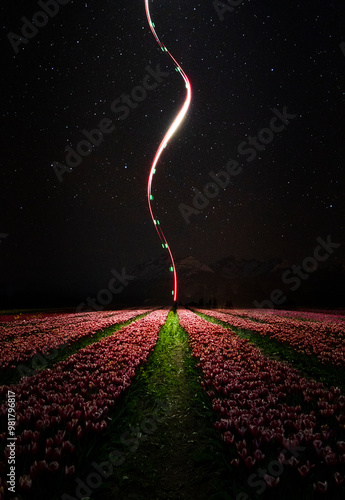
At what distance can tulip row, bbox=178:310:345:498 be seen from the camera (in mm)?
2885

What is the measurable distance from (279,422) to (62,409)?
11.4 feet

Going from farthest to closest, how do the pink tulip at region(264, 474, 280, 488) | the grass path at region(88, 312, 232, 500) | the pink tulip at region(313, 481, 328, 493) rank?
the grass path at region(88, 312, 232, 500)
the pink tulip at region(264, 474, 280, 488)
the pink tulip at region(313, 481, 328, 493)

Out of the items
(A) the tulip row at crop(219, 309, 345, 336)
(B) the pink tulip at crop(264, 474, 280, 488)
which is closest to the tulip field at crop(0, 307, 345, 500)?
(B) the pink tulip at crop(264, 474, 280, 488)

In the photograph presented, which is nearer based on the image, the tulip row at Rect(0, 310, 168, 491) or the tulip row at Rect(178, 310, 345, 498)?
the tulip row at Rect(178, 310, 345, 498)

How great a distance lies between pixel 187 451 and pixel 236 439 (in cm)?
80

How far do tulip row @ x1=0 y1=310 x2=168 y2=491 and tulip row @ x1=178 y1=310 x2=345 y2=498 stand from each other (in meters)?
2.02

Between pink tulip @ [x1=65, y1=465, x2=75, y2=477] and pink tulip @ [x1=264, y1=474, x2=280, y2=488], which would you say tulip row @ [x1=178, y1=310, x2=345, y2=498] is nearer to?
pink tulip @ [x1=264, y1=474, x2=280, y2=488]

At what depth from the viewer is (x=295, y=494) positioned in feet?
8.35

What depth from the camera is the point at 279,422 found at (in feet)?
12.0

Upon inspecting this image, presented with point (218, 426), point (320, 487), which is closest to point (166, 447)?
point (218, 426)

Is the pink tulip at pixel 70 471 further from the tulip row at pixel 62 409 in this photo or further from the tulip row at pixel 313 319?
the tulip row at pixel 313 319

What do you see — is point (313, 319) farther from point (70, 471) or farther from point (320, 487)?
point (70, 471)

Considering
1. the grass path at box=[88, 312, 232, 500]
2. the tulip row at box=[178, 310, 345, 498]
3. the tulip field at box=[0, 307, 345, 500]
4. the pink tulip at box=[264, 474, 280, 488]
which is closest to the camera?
the pink tulip at box=[264, 474, 280, 488]

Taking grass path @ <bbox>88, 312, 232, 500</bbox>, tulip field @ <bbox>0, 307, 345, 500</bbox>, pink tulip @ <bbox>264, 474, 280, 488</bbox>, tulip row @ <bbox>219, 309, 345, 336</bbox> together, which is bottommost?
tulip row @ <bbox>219, 309, 345, 336</bbox>
